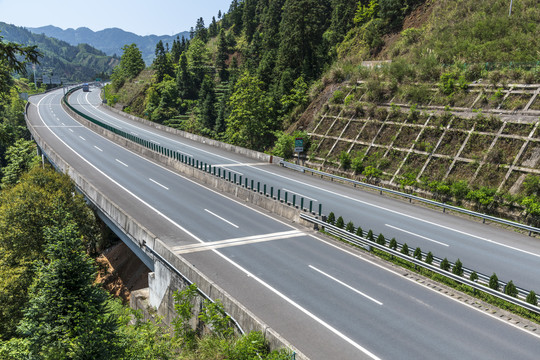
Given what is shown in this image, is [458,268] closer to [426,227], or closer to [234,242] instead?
[426,227]

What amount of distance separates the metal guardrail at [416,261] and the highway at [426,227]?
2.19 metres

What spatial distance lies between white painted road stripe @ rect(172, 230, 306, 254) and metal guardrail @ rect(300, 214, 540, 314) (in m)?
1.52

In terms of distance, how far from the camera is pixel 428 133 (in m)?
34.0

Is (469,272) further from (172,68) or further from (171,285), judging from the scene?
(172,68)

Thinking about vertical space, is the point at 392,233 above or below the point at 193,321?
above

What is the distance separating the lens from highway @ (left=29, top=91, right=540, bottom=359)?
40.0 ft

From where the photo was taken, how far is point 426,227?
23.4 meters

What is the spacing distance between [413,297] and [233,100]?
158ft

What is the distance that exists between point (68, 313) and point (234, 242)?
894 centimetres

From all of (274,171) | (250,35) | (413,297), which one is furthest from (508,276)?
(250,35)

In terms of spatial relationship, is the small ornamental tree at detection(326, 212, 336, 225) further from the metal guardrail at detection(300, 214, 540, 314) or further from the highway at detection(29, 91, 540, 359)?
the highway at detection(29, 91, 540, 359)

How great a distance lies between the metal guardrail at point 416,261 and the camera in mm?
14109

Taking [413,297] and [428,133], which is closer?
[413,297]

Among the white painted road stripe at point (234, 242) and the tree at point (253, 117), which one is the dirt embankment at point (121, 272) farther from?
the tree at point (253, 117)
